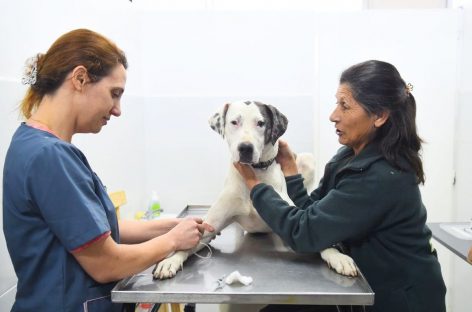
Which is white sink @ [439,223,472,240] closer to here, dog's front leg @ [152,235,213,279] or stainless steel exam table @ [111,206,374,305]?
stainless steel exam table @ [111,206,374,305]

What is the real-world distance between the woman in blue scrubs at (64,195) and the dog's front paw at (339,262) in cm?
56

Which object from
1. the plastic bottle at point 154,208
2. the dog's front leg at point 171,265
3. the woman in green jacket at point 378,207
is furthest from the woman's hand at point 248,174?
the plastic bottle at point 154,208

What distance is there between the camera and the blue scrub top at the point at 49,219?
3.13 feet

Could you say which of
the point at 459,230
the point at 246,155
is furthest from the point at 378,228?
the point at 459,230

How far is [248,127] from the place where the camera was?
1522mm

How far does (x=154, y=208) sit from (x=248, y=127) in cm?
152

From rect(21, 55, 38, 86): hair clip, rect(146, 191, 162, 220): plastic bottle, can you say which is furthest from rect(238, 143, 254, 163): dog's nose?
rect(146, 191, 162, 220): plastic bottle

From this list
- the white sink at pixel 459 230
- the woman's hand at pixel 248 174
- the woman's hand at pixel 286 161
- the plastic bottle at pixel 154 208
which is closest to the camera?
the woman's hand at pixel 248 174

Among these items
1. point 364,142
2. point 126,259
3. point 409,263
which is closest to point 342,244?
point 409,263

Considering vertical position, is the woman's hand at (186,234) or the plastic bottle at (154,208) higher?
the woman's hand at (186,234)

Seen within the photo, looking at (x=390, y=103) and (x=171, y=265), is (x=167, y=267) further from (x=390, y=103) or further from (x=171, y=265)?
(x=390, y=103)

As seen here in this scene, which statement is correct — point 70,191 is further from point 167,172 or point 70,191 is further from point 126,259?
point 167,172

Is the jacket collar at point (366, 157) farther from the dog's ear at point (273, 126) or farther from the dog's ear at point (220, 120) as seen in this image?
the dog's ear at point (220, 120)

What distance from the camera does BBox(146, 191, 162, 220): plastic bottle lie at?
9.03ft
